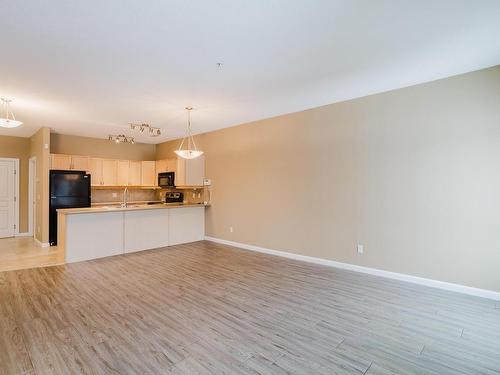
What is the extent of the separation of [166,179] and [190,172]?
988mm

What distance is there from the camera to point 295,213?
519cm

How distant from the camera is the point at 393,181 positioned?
13.2 feet

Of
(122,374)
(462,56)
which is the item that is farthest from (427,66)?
(122,374)

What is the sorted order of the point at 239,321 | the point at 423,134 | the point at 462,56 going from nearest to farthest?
the point at 239,321, the point at 462,56, the point at 423,134

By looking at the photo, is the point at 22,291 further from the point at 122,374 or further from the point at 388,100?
the point at 388,100

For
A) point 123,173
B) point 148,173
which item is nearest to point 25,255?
point 123,173

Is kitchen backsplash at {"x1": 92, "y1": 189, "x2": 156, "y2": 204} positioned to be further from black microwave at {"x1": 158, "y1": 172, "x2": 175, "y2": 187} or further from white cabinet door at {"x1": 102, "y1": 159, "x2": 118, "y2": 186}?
black microwave at {"x1": 158, "y1": 172, "x2": 175, "y2": 187}

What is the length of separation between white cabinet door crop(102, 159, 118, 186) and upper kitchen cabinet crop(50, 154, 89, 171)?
17.9 inches

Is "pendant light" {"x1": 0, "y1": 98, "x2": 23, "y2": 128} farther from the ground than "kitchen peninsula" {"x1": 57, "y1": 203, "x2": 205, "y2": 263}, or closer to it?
farther from the ground

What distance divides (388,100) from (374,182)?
124cm

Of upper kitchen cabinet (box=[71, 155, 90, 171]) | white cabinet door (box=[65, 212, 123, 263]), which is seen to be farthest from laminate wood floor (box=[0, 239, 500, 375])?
upper kitchen cabinet (box=[71, 155, 90, 171])

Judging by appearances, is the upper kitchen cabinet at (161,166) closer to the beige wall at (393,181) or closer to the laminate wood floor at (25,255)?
the beige wall at (393,181)

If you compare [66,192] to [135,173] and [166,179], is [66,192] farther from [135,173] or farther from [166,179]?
[166,179]

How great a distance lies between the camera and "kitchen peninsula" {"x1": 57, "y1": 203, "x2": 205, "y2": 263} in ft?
16.3
